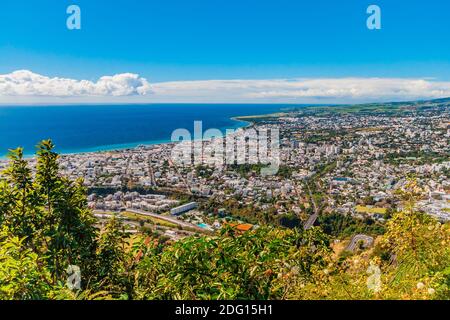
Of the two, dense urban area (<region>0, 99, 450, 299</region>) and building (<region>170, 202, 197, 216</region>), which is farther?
building (<region>170, 202, 197, 216</region>)

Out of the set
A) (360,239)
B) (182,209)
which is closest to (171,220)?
(182,209)

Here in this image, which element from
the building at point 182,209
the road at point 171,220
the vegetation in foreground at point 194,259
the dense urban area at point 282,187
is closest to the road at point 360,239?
the dense urban area at point 282,187

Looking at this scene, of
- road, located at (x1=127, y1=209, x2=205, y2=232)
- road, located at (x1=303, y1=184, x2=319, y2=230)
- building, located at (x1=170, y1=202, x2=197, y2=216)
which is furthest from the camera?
building, located at (x1=170, y1=202, x2=197, y2=216)

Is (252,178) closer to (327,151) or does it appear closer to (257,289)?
(327,151)

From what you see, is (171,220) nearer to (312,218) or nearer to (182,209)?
(182,209)

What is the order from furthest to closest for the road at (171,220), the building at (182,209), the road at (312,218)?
the building at (182,209) → the road at (312,218) → the road at (171,220)

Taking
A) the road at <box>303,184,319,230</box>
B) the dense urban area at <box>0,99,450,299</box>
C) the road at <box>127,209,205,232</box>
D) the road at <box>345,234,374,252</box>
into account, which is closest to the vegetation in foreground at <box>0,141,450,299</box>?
the dense urban area at <box>0,99,450,299</box>

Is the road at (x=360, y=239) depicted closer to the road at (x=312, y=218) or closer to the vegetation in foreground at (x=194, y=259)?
the road at (x=312, y=218)

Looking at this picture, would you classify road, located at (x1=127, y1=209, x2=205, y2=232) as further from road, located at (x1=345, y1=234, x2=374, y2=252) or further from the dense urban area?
road, located at (x1=345, y1=234, x2=374, y2=252)
